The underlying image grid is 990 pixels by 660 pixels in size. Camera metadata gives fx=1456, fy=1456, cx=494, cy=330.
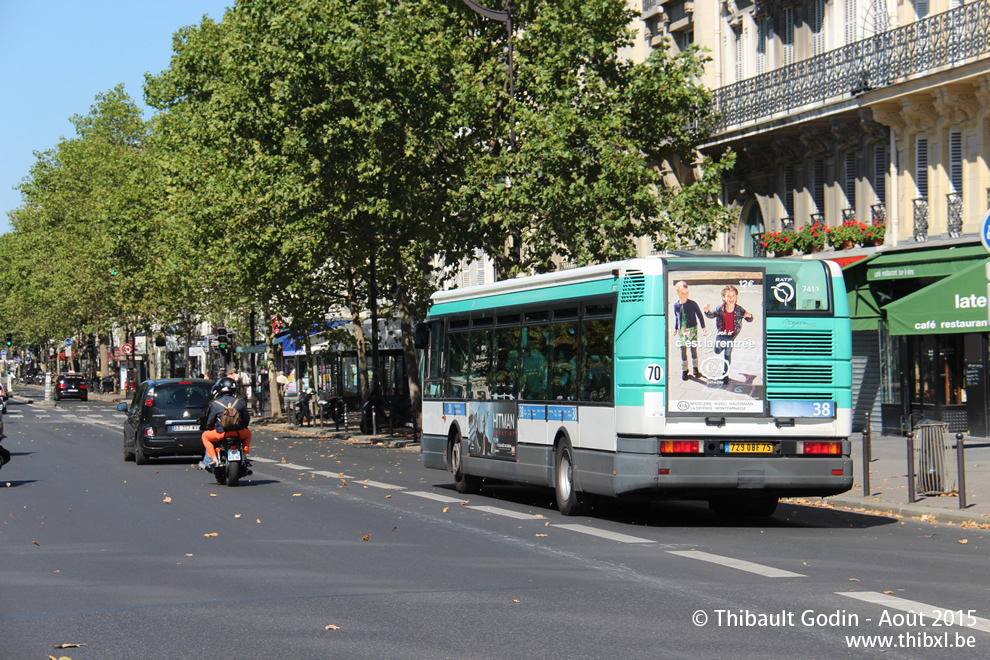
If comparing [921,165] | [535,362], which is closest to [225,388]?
[535,362]

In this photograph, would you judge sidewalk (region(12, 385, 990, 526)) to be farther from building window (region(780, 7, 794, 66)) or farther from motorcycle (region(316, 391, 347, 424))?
motorcycle (region(316, 391, 347, 424))

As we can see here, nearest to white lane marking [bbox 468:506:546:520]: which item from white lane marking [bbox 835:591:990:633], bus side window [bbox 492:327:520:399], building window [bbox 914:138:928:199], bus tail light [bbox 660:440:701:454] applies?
bus side window [bbox 492:327:520:399]

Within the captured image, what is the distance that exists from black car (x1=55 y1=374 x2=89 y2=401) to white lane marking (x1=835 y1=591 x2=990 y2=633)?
81340 mm

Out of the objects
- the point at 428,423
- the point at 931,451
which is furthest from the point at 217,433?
the point at 931,451

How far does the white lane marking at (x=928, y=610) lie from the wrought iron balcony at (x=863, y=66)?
18917 millimetres

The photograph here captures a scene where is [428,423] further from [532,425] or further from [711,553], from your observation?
[711,553]

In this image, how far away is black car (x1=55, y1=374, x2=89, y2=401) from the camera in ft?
283

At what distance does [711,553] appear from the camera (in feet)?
39.1

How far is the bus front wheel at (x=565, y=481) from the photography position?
15555mm

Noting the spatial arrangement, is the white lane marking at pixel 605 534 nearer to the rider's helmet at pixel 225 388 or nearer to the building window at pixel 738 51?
the rider's helmet at pixel 225 388

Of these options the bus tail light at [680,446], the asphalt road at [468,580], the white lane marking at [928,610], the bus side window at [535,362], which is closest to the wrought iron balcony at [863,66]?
the asphalt road at [468,580]

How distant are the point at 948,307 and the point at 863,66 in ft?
20.8

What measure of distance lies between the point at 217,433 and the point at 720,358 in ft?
29.0

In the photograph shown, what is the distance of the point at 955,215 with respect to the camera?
89.1 feet
